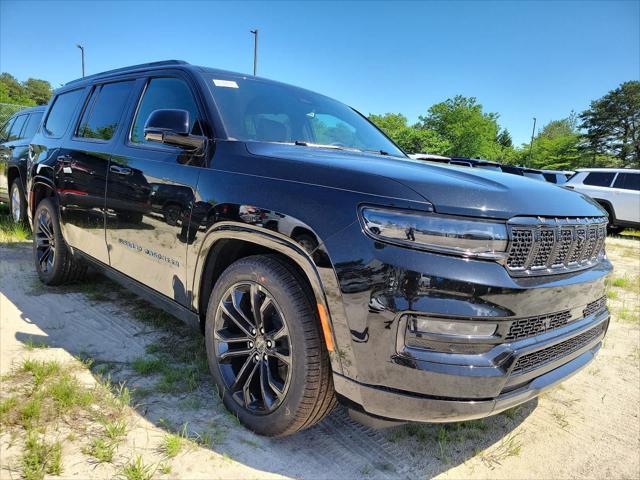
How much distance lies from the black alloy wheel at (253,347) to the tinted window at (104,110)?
1889 millimetres

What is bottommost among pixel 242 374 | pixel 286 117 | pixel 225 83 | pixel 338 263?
pixel 242 374

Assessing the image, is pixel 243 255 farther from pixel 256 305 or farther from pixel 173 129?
pixel 173 129

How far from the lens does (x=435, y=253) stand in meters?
1.64

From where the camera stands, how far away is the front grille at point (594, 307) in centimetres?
212

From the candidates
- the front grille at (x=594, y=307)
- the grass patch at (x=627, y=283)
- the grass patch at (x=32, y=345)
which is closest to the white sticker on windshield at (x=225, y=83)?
the grass patch at (x=32, y=345)

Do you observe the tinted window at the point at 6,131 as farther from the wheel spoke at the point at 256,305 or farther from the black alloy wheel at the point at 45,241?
the wheel spoke at the point at 256,305

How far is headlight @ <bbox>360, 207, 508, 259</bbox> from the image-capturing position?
165cm

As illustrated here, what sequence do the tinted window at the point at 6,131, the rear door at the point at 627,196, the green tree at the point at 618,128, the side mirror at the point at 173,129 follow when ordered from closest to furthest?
the side mirror at the point at 173,129 → the tinted window at the point at 6,131 → the rear door at the point at 627,196 → the green tree at the point at 618,128

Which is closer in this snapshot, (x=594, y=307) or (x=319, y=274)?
(x=319, y=274)

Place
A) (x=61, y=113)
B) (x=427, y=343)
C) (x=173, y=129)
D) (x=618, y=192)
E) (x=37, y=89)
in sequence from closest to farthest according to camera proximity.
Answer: (x=427, y=343) < (x=173, y=129) < (x=61, y=113) < (x=618, y=192) < (x=37, y=89)

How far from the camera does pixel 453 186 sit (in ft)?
5.73

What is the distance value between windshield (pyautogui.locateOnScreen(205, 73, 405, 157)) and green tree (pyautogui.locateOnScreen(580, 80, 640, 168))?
5253cm

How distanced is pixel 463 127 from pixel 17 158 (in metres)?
49.2

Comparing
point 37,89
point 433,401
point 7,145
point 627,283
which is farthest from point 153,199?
point 37,89
